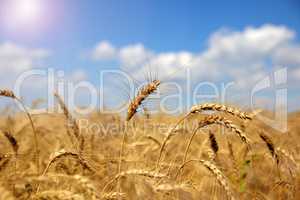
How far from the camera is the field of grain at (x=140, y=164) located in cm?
220

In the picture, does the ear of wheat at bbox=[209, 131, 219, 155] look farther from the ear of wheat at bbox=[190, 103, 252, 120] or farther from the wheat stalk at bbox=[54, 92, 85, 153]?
the wheat stalk at bbox=[54, 92, 85, 153]

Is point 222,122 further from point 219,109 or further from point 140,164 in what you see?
point 140,164

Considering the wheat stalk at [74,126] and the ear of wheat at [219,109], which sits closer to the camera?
the ear of wheat at [219,109]

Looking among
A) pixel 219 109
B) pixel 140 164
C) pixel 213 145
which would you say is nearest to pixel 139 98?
pixel 219 109

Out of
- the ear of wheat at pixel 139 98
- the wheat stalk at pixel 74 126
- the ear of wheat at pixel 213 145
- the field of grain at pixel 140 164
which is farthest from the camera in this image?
the wheat stalk at pixel 74 126

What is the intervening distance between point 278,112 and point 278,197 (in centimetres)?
465

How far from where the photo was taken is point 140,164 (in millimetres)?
3451

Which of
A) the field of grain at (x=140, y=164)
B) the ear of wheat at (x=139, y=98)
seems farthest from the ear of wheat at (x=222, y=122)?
the ear of wheat at (x=139, y=98)

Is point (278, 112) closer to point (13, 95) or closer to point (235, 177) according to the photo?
point (235, 177)

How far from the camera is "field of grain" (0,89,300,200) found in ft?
7.22

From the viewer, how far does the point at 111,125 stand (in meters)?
5.47

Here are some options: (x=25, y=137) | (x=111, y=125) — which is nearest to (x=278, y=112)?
(x=111, y=125)

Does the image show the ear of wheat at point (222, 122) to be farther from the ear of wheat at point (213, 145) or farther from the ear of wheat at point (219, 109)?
the ear of wheat at point (213, 145)

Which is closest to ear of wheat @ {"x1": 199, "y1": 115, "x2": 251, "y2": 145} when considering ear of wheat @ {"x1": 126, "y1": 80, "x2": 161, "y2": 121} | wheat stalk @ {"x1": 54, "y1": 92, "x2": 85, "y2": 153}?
ear of wheat @ {"x1": 126, "y1": 80, "x2": 161, "y2": 121}
